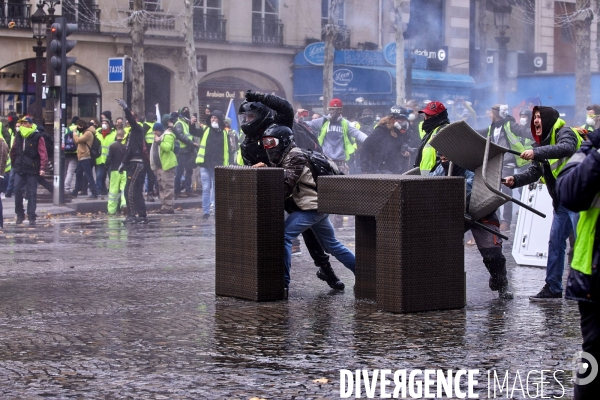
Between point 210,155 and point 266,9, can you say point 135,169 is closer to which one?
point 210,155

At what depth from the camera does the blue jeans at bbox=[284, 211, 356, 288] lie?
8.02 m

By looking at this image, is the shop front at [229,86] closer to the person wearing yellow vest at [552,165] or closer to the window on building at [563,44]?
the window on building at [563,44]

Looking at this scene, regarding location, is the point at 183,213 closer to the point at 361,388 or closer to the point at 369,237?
the point at 369,237

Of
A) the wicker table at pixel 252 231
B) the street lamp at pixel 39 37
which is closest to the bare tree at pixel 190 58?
the street lamp at pixel 39 37

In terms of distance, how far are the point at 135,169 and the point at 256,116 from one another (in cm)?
898

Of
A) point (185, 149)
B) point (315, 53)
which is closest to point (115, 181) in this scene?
point (185, 149)

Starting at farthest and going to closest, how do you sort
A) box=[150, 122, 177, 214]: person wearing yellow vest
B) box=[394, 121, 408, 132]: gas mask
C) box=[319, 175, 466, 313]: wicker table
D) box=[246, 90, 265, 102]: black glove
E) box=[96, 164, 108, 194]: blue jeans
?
box=[96, 164, 108, 194]: blue jeans, box=[150, 122, 177, 214]: person wearing yellow vest, box=[394, 121, 408, 132]: gas mask, box=[246, 90, 265, 102]: black glove, box=[319, 175, 466, 313]: wicker table

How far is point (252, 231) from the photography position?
7711mm

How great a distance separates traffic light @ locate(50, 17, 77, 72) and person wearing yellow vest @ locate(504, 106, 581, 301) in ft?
43.5

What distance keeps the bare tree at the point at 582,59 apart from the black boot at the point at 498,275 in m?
24.9

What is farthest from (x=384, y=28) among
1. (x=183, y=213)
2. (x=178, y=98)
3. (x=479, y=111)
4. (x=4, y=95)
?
(x=183, y=213)

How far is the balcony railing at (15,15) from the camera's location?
34000 millimetres

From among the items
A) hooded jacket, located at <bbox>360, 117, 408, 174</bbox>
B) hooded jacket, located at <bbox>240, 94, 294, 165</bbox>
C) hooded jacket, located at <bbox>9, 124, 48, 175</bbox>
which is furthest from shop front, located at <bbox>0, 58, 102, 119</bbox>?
hooded jacket, located at <bbox>240, 94, 294, 165</bbox>

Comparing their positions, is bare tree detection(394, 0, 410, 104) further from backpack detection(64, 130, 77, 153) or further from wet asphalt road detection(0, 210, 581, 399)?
wet asphalt road detection(0, 210, 581, 399)
